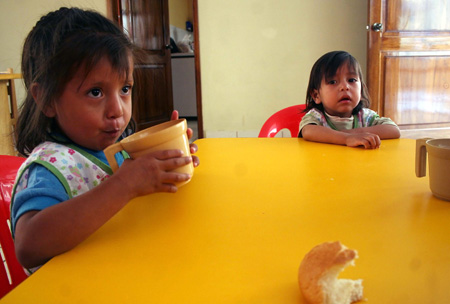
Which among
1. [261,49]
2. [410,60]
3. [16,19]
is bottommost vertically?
[410,60]

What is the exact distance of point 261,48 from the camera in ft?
12.1

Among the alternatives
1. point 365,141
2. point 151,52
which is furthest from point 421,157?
point 151,52

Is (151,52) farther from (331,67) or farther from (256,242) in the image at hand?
(256,242)

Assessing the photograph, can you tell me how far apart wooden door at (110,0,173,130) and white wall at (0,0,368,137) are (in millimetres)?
650

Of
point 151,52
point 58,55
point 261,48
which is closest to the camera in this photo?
point 58,55

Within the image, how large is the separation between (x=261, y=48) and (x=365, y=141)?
9.63ft

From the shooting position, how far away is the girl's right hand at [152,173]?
1.63 feet

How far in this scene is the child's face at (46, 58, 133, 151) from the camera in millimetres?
676

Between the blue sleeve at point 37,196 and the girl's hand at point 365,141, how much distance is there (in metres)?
0.68

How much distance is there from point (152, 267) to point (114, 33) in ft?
1.83

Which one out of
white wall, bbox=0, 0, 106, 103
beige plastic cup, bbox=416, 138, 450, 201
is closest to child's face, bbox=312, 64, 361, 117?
beige plastic cup, bbox=416, 138, 450, 201

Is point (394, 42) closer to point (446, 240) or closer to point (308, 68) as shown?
point (308, 68)

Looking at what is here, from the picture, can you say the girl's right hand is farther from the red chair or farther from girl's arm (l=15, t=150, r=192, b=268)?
the red chair

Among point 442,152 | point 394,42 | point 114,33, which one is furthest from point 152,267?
point 394,42
